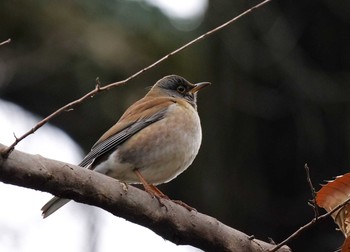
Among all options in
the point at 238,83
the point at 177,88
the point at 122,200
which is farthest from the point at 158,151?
the point at 238,83

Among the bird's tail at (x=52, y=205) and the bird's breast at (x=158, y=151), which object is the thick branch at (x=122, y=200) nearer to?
the bird's tail at (x=52, y=205)

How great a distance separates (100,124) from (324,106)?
223 cm

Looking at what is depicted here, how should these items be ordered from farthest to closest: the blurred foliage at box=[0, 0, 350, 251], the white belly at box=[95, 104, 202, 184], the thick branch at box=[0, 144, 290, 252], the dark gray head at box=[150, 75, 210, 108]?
1. the blurred foliage at box=[0, 0, 350, 251]
2. the dark gray head at box=[150, 75, 210, 108]
3. the white belly at box=[95, 104, 202, 184]
4. the thick branch at box=[0, 144, 290, 252]

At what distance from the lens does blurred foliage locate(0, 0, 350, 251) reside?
30.2 ft

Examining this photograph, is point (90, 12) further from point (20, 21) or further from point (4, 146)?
point (4, 146)

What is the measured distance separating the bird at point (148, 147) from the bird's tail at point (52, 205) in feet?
2.03

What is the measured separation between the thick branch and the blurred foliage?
4.03 meters

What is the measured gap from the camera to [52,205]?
5.36m

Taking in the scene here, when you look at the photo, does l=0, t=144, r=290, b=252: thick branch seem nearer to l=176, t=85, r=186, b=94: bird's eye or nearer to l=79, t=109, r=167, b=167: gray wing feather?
l=79, t=109, r=167, b=167: gray wing feather

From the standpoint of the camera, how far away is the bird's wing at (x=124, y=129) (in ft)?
20.2

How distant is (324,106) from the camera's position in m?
9.24

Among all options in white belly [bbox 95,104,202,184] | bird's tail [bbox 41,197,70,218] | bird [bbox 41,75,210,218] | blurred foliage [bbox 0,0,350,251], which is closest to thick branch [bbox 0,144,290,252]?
bird's tail [bbox 41,197,70,218]

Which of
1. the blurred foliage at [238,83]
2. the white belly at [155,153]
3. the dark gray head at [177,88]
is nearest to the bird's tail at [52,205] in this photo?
the white belly at [155,153]

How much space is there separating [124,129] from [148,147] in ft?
0.77
